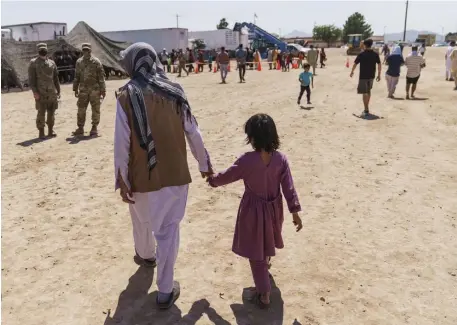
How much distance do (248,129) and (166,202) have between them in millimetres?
826

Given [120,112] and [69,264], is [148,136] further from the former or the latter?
[69,264]

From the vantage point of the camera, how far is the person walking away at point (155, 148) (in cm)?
294

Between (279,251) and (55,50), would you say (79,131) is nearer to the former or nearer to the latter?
(279,251)

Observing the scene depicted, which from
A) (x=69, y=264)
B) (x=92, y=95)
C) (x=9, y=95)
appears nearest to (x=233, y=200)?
(x=69, y=264)

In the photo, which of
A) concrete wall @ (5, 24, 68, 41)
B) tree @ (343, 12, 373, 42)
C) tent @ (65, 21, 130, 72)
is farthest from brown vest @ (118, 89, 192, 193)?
tree @ (343, 12, 373, 42)

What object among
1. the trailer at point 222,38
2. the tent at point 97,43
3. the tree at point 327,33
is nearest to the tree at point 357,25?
the tree at point 327,33

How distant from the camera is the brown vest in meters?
2.95

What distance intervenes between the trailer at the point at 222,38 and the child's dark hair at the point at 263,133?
4170 centimetres

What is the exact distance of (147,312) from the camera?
3.24 metres

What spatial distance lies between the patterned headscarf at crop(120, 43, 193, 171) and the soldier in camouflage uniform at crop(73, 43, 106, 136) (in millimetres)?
5593

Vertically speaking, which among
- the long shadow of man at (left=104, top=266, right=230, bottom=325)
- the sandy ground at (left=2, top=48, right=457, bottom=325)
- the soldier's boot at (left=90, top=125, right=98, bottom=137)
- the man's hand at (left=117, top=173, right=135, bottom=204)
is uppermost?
the man's hand at (left=117, top=173, right=135, bottom=204)

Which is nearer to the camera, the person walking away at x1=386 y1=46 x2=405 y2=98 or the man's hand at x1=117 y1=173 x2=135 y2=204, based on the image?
the man's hand at x1=117 y1=173 x2=135 y2=204

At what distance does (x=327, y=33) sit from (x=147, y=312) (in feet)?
354

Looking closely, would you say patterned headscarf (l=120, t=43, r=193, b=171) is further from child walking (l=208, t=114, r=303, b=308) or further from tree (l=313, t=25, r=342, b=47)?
tree (l=313, t=25, r=342, b=47)
